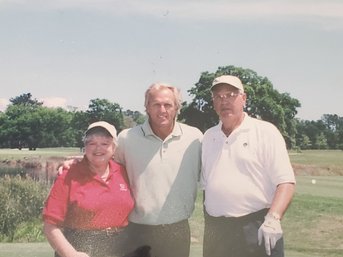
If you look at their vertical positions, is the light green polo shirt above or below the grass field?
above

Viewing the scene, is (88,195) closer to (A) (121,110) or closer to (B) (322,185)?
(B) (322,185)

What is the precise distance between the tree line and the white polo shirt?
37.0ft

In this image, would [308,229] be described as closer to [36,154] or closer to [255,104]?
[255,104]

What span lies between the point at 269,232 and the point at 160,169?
0.92m

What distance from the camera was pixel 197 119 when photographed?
48562mm

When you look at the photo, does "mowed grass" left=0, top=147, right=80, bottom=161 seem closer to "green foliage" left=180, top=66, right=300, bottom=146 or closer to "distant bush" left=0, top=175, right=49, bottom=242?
"green foliage" left=180, top=66, right=300, bottom=146

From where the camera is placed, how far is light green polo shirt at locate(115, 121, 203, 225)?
4195 millimetres

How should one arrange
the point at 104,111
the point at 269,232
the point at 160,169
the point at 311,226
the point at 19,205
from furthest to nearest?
the point at 104,111
the point at 19,205
the point at 311,226
the point at 160,169
the point at 269,232

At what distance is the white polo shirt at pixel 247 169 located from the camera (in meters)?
3.88

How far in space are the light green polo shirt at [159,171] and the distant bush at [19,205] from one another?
9.26 meters

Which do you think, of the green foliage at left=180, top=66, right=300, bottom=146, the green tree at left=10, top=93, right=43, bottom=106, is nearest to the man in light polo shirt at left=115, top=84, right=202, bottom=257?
the green foliage at left=180, top=66, right=300, bottom=146

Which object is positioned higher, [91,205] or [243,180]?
[243,180]

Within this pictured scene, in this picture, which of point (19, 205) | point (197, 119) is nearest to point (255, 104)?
point (197, 119)

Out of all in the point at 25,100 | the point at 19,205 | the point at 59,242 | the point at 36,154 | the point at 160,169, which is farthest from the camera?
the point at 25,100
